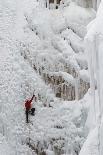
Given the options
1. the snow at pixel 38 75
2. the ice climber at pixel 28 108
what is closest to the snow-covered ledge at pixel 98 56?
the snow at pixel 38 75

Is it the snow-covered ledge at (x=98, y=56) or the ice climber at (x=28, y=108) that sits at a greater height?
the snow-covered ledge at (x=98, y=56)

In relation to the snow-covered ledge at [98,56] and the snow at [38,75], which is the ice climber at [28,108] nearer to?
the snow at [38,75]

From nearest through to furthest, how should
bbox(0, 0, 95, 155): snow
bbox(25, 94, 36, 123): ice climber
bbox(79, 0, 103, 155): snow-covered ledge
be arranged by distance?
bbox(79, 0, 103, 155): snow-covered ledge → bbox(0, 0, 95, 155): snow → bbox(25, 94, 36, 123): ice climber

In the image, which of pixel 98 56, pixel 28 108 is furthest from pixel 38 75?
pixel 98 56

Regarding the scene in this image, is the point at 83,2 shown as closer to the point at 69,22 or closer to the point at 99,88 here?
the point at 69,22

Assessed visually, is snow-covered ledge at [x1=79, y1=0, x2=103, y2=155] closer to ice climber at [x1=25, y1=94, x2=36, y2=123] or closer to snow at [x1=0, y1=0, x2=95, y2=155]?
snow at [x1=0, y1=0, x2=95, y2=155]

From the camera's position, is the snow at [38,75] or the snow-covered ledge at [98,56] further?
the snow at [38,75]

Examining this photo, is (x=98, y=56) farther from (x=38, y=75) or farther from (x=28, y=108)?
(x=38, y=75)

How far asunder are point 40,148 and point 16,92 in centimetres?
185

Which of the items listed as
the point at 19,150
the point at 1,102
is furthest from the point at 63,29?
the point at 19,150

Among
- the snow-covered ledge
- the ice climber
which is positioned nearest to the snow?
the ice climber

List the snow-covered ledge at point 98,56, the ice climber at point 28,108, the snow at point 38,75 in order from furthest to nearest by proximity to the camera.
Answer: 1. the ice climber at point 28,108
2. the snow at point 38,75
3. the snow-covered ledge at point 98,56

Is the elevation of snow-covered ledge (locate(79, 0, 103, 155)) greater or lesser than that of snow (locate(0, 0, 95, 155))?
greater

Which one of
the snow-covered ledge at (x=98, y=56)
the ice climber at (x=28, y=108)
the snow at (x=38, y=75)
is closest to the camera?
the snow-covered ledge at (x=98, y=56)
